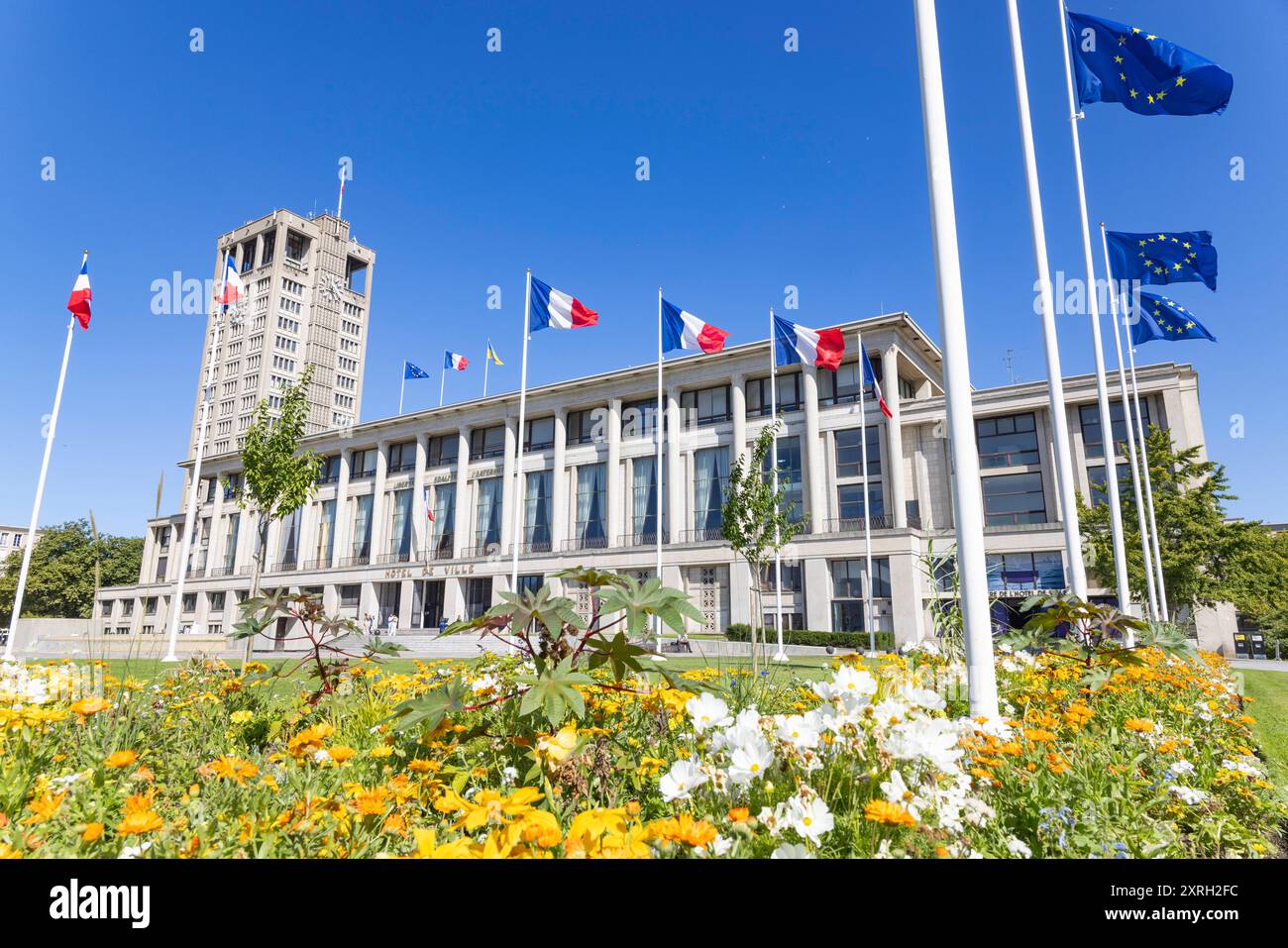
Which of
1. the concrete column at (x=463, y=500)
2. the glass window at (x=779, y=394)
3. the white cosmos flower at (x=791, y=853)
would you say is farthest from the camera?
the concrete column at (x=463, y=500)

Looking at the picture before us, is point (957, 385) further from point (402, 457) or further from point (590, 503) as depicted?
point (402, 457)

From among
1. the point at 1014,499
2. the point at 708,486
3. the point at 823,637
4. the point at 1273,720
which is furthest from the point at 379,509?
the point at 1273,720

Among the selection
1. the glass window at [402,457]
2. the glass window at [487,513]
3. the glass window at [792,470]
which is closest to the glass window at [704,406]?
the glass window at [792,470]

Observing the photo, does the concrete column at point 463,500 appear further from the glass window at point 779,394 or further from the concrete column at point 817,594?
the concrete column at point 817,594

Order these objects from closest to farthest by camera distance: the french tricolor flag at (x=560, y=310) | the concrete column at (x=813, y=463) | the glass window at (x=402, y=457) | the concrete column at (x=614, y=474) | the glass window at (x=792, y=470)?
the french tricolor flag at (x=560, y=310)
the concrete column at (x=813, y=463)
the glass window at (x=792, y=470)
the concrete column at (x=614, y=474)
the glass window at (x=402, y=457)

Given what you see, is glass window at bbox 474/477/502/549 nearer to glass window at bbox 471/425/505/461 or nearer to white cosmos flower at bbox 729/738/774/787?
glass window at bbox 471/425/505/461

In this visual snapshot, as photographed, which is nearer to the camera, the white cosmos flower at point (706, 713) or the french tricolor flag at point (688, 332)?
the white cosmos flower at point (706, 713)

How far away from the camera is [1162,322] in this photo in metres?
15.5

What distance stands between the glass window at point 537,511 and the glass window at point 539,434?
219 cm

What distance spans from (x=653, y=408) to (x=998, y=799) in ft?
146

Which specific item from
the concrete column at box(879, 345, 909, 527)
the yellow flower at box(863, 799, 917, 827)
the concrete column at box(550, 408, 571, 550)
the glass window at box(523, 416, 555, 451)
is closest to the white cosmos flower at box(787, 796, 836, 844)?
the yellow flower at box(863, 799, 917, 827)

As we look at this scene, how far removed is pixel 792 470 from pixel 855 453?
3.80 meters

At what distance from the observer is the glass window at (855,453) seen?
3988cm
